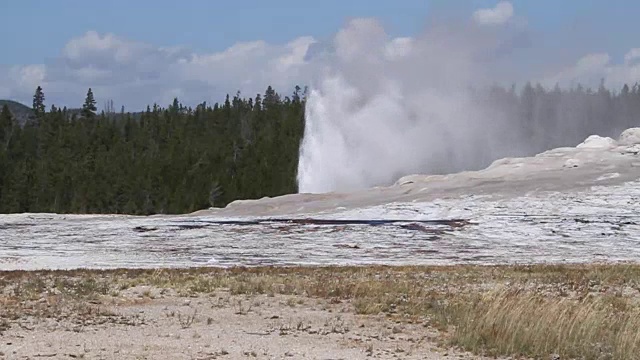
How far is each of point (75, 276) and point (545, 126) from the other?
243 ft

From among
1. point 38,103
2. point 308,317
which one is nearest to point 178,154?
point 38,103

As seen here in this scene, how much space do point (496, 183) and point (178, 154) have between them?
55770mm

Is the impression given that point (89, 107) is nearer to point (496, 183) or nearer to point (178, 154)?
point (178, 154)

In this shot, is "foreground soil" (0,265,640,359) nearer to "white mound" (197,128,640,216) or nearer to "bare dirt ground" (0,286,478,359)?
"bare dirt ground" (0,286,478,359)

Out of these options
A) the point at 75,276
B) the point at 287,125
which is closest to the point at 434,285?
the point at 75,276

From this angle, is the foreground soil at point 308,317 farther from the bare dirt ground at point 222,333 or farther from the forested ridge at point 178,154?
the forested ridge at point 178,154

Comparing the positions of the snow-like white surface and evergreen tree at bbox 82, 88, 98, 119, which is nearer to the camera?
the snow-like white surface

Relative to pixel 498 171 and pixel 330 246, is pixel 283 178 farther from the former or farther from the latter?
pixel 330 246

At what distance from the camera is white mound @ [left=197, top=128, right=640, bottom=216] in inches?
1667

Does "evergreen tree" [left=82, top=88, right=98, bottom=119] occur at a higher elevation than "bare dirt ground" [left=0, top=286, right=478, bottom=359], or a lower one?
higher

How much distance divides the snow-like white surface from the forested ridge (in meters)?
31.5

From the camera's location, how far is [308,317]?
14281 millimetres

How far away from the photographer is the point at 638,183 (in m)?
43.2

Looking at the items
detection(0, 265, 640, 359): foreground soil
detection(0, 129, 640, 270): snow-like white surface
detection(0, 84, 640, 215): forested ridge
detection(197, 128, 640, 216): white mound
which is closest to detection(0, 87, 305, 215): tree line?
detection(0, 84, 640, 215): forested ridge
